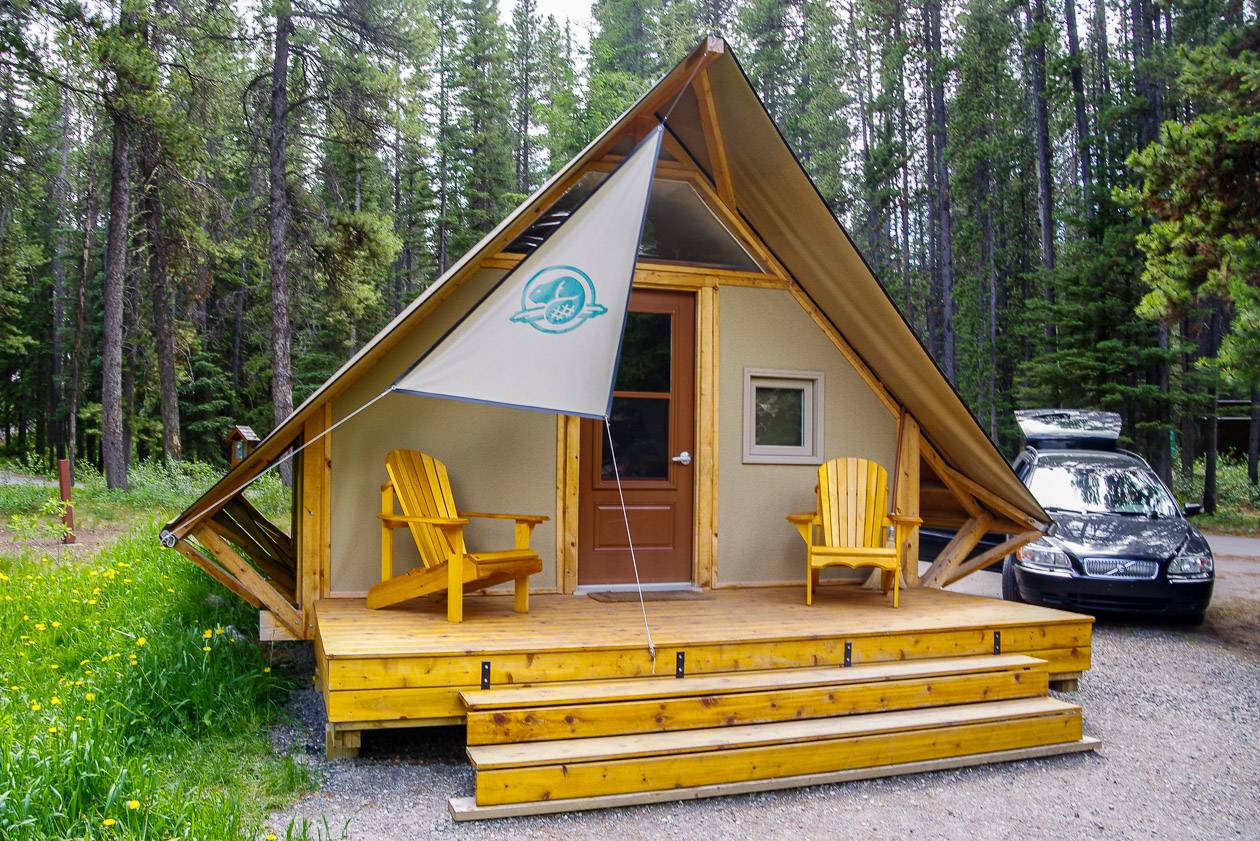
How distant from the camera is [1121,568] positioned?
21.9ft

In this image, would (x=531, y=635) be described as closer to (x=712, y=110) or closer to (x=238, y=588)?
(x=238, y=588)

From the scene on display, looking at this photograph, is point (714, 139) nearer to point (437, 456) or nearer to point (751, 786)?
point (437, 456)

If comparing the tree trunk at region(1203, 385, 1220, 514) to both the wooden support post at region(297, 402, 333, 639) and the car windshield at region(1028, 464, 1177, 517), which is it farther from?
the wooden support post at region(297, 402, 333, 639)

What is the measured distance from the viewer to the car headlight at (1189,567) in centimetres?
666

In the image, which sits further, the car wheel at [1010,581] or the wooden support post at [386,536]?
the car wheel at [1010,581]

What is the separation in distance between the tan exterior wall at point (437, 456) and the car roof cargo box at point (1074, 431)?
530 cm

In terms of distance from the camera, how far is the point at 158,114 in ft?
33.9

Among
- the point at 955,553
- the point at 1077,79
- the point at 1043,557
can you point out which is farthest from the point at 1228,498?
the point at 955,553

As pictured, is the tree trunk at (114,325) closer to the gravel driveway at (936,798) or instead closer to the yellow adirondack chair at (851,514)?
the gravel driveway at (936,798)

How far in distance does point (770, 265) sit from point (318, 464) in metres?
3.07

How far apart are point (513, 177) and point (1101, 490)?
20.2 meters

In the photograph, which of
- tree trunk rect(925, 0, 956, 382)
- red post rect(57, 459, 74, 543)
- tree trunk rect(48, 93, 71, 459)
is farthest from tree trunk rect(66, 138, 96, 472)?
tree trunk rect(925, 0, 956, 382)

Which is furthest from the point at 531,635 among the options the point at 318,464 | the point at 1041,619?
the point at 1041,619

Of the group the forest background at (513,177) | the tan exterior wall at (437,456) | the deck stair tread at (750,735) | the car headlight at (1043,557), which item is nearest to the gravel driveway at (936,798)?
the deck stair tread at (750,735)
